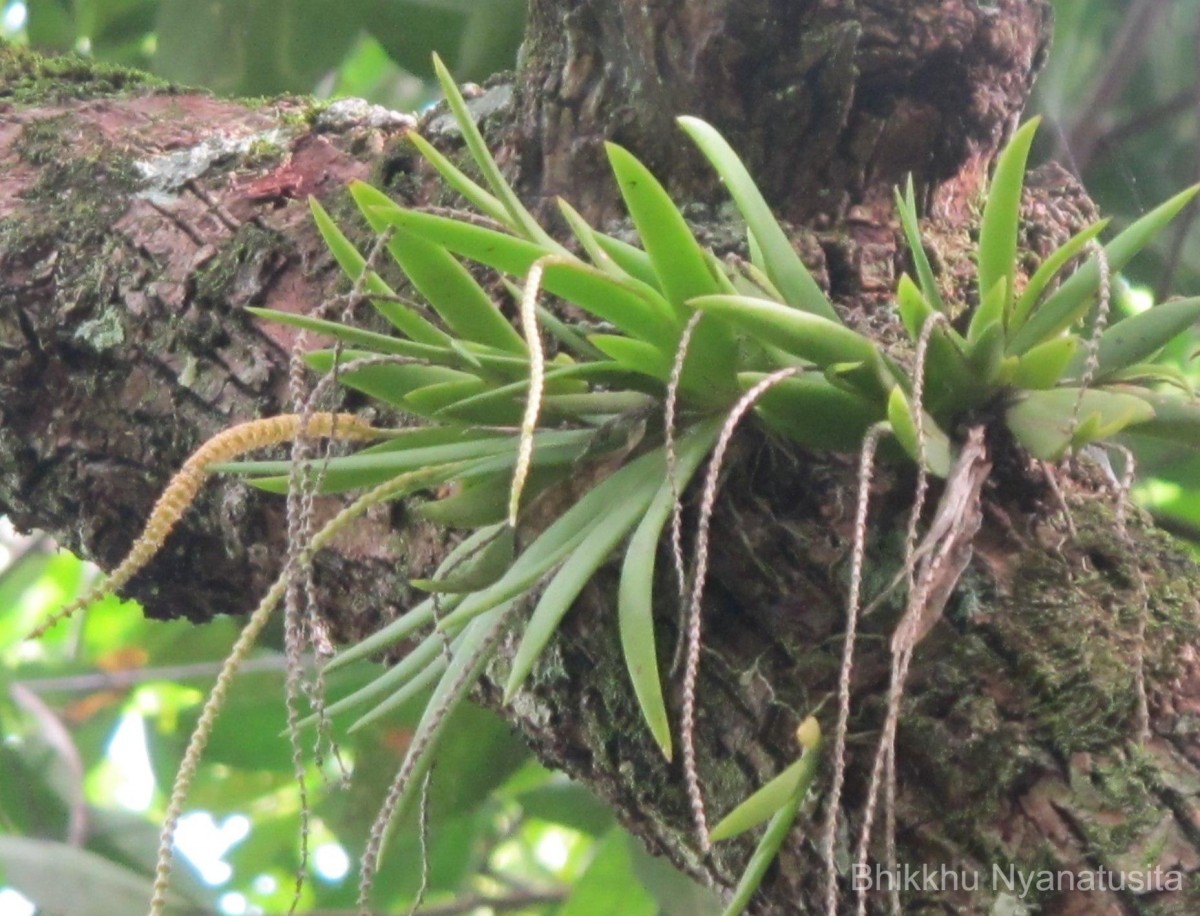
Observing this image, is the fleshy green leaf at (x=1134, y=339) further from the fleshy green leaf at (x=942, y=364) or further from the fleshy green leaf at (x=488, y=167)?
the fleshy green leaf at (x=488, y=167)

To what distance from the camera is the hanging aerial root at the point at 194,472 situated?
621mm

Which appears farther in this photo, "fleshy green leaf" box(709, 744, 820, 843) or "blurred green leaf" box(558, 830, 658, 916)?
"blurred green leaf" box(558, 830, 658, 916)

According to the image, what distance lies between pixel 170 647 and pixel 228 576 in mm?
1160

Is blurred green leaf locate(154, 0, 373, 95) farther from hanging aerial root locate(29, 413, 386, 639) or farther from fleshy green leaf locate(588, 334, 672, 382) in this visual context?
fleshy green leaf locate(588, 334, 672, 382)

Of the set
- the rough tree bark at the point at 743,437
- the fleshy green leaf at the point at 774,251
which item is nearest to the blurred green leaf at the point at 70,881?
the rough tree bark at the point at 743,437

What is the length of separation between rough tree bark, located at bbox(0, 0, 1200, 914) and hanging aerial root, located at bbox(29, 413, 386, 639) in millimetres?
156

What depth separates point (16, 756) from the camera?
78.5 inches

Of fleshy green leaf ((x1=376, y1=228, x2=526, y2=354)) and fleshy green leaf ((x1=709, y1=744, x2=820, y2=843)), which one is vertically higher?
fleshy green leaf ((x1=376, y1=228, x2=526, y2=354))

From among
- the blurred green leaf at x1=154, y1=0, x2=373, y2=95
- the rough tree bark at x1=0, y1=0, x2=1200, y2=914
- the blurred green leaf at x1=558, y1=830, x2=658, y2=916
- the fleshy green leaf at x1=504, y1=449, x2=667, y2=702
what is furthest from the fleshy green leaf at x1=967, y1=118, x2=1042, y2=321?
the blurred green leaf at x1=154, y1=0, x2=373, y2=95

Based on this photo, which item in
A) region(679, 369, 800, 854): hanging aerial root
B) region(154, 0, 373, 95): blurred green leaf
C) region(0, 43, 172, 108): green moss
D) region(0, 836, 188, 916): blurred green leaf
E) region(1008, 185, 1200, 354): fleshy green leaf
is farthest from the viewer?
region(154, 0, 373, 95): blurred green leaf

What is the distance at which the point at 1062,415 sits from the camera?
1.94 feet

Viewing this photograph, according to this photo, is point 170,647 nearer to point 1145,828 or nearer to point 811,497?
point 811,497

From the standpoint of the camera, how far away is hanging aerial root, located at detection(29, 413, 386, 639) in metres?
0.62

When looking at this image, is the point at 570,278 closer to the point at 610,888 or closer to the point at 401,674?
the point at 401,674
